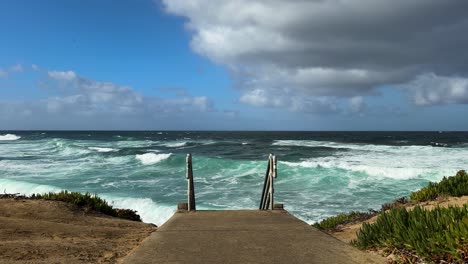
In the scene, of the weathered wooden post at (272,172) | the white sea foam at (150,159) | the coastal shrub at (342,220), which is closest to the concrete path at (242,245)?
the weathered wooden post at (272,172)

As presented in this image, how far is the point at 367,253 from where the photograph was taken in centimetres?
530

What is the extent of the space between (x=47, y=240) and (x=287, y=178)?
20.4m

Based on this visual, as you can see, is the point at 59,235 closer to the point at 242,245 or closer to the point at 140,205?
the point at 242,245

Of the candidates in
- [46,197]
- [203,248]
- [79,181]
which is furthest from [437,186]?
[79,181]

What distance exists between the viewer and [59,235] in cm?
685

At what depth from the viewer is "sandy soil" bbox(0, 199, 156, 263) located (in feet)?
17.3

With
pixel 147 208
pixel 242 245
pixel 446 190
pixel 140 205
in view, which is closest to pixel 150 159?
pixel 140 205

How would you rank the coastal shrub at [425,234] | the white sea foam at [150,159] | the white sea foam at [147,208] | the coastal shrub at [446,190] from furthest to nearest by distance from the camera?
the white sea foam at [150,159] < the white sea foam at [147,208] < the coastal shrub at [446,190] < the coastal shrub at [425,234]

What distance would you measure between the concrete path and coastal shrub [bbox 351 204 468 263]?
1.27 ft

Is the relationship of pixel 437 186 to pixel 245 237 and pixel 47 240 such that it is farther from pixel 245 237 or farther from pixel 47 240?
pixel 47 240

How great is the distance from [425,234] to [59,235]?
613cm

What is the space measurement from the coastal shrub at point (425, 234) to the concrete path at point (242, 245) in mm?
387

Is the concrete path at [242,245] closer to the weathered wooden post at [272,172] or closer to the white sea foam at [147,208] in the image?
the weathered wooden post at [272,172]

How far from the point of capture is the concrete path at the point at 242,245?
4941 mm
